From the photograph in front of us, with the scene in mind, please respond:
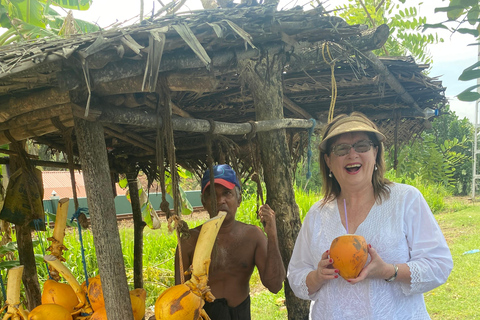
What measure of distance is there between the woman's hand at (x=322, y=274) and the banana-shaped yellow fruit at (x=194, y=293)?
20.1 inches

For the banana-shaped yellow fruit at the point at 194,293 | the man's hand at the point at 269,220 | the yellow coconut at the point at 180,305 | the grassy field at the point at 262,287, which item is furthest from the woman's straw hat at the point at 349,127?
the grassy field at the point at 262,287

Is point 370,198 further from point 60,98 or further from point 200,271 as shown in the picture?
point 60,98

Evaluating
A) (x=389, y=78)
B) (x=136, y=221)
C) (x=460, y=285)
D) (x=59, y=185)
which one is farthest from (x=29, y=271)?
(x=59, y=185)

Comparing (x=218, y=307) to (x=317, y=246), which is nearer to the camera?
(x=317, y=246)

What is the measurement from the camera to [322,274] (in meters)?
1.87

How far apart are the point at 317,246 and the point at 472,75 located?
1.11 m

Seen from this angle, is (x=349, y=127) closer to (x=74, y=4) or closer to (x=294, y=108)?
(x=294, y=108)

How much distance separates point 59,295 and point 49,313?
18cm

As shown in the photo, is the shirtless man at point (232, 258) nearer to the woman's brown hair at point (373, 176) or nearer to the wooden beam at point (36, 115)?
the woman's brown hair at point (373, 176)

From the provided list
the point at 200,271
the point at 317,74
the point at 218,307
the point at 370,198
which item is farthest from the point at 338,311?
the point at 317,74

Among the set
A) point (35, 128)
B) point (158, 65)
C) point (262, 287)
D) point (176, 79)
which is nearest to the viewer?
point (158, 65)

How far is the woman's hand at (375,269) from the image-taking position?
175 centimetres

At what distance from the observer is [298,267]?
84.7 inches

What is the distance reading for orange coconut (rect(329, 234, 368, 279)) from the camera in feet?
5.64
